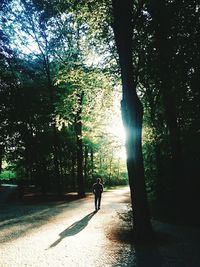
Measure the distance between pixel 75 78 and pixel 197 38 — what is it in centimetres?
825

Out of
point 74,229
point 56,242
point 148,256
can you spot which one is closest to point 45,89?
point 74,229

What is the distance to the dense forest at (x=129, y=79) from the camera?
11.7 meters

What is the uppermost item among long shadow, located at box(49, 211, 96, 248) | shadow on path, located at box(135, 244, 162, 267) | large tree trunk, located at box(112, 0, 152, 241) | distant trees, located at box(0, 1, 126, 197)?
distant trees, located at box(0, 1, 126, 197)

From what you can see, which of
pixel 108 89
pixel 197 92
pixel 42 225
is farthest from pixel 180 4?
pixel 42 225

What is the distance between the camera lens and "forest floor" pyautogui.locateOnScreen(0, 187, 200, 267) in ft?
27.8

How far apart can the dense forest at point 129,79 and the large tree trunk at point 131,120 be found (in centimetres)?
3

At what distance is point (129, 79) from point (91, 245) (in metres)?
5.23

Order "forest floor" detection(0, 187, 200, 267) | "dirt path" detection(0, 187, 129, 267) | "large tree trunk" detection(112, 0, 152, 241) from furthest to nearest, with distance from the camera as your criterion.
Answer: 1. "large tree trunk" detection(112, 0, 152, 241)
2. "dirt path" detection(0, 187, 129, 267)
3. "forest floor" detection(0, 187, 200, 267)

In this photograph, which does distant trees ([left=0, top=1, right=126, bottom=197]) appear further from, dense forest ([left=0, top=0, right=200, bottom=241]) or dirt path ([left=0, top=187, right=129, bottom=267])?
dirt path ([left=0, top=187, right=129, bottom=267])

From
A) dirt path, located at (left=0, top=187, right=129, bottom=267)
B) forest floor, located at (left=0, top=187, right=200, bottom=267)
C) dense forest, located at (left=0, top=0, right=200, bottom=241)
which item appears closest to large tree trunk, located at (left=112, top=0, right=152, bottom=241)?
dense forest, located at (left=0, top=0, right=200, bottom=241)

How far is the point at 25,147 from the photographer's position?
134ft

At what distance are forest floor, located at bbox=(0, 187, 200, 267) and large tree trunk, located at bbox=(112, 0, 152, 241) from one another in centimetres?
102

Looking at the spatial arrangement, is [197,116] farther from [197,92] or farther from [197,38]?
[197,38]

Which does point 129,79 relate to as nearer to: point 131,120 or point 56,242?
point 131,120
